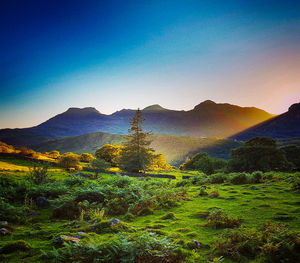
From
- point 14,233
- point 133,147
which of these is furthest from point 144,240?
point 133,147

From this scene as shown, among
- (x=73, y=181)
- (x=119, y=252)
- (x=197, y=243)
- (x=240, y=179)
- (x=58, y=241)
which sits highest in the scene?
(x=119, y=252)

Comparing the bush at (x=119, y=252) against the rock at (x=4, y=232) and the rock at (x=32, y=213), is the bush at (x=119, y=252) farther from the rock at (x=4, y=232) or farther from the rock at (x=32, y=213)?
the rock at (x=32, y=213)

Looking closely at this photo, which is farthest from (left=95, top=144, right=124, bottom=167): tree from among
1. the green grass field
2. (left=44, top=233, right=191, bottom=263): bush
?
(left=44, top=233, right=191, bottom=263): bush

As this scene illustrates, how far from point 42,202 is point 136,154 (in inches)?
1179

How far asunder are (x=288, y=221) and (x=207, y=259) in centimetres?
441

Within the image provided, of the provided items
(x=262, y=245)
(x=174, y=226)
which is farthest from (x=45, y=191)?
(x=262, y=245)

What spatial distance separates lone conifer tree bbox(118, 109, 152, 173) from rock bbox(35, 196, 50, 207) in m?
29.0

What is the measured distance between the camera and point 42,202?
10.0 meters

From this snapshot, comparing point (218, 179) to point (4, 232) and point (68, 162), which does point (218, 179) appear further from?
point (68, 162)

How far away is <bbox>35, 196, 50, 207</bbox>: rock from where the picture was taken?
32.7 ft

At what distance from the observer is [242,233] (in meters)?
5.31

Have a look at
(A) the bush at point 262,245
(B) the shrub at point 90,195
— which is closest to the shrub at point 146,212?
(B) the shrub at point 90,195

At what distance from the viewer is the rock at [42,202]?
9.95 m

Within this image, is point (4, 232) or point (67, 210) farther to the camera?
point (67, 210)
